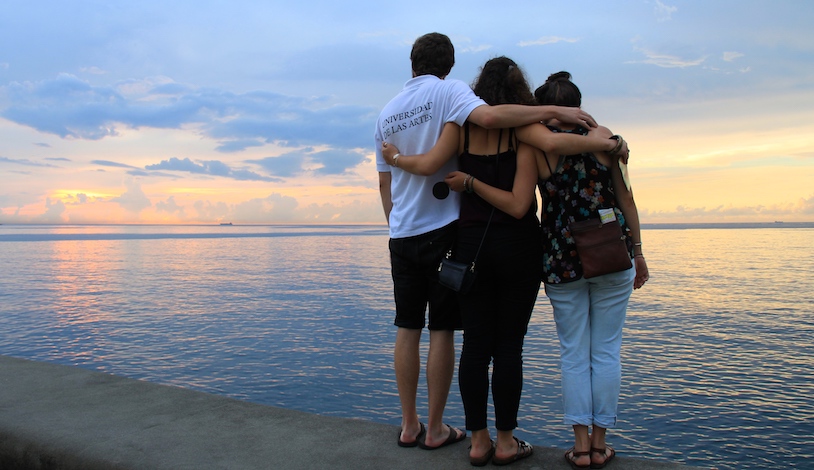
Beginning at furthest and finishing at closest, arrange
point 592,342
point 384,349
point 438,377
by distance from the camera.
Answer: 1. point 384,349
2. point 438,377
3. point 592,342

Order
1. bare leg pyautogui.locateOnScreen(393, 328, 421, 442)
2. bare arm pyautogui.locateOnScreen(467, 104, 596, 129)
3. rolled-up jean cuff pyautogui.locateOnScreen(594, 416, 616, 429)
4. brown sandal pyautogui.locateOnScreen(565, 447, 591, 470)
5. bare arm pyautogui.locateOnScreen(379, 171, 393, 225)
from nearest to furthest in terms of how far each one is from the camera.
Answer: bare arm pyautogui.locateOnScreen(467, 104, 596, 129), brown sandal pyautogui.locateOnScreen(565, 447, 591, 470), rolled-up jean cuff pyautogui.locateOnScreen(594, 416, 616, 429), bare leg pyautogui.locateOnScreen(393, 328, 421, 442), bare arm pyautogui.locateOnScreen(379, 171, 393, 225)

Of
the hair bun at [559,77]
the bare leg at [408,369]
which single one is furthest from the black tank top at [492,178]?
the bare leg at [408,369]

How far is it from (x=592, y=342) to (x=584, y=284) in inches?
12.0

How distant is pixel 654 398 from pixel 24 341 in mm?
7945

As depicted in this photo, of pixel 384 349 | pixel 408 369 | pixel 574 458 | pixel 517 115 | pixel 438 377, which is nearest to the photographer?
pixel 517 115

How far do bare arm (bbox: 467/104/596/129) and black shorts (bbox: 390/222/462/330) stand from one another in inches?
22.4

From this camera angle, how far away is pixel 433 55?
10.4ft

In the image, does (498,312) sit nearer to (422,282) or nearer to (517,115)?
(422,282)

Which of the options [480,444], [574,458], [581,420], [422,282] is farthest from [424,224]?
[574,458]

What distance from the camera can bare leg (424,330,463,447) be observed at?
3.19 metres

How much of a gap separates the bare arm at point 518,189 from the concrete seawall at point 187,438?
48.1 inches

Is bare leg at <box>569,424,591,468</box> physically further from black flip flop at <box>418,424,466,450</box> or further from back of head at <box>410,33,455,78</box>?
back of head at <box>410,33,455,78</box>

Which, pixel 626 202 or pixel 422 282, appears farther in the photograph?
pixel 422 282

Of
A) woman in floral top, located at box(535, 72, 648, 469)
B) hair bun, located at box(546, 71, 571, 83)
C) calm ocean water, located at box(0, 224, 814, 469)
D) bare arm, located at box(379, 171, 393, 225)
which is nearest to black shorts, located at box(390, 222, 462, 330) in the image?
bare arm, located at box(379, 171, 393, 225)
